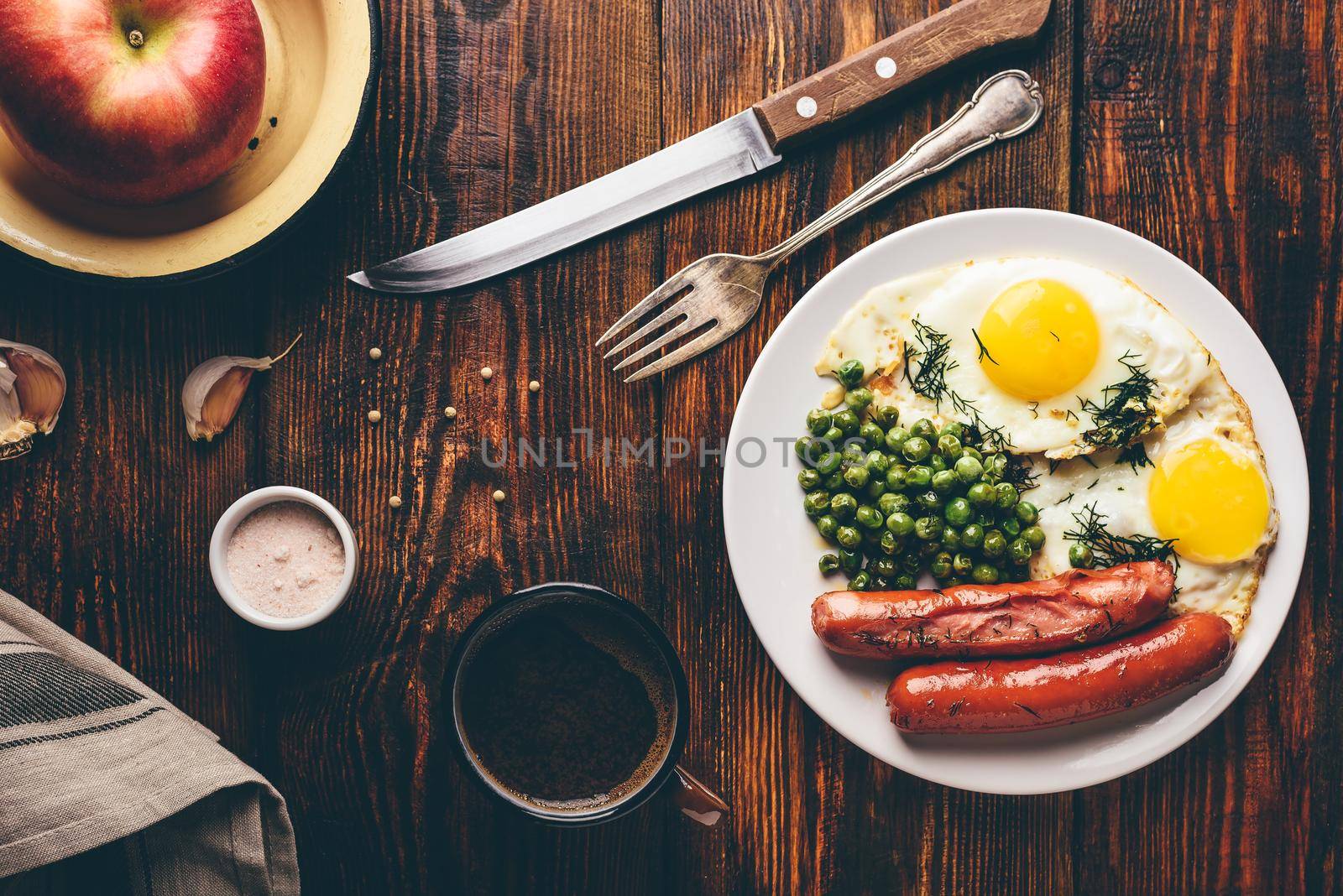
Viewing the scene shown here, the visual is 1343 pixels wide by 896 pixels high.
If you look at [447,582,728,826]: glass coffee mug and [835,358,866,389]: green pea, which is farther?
[835,358,866,389]: green pea

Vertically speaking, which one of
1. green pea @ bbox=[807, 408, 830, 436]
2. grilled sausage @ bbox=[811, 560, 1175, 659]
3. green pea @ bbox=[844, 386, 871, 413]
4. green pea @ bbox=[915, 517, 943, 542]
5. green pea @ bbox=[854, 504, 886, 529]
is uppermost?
green pea @ bbox=[844, 386, 871, 413]

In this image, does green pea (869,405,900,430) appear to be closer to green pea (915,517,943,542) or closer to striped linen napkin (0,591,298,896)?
green pea (915,517,943,542)

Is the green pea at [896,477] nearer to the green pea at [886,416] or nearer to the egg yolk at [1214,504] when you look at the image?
the green pea at [886,416]

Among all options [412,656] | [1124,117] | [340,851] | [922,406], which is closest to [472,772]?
[412,656]

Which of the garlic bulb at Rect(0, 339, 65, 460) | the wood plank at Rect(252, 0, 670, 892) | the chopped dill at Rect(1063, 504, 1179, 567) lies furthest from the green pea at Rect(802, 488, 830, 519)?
the garlic bulb at Rect(0, 339, 65, 460)

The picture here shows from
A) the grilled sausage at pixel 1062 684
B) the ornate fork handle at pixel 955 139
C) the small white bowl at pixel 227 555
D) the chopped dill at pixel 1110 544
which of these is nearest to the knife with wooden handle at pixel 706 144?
the ornate fork handle at pixel 955 139

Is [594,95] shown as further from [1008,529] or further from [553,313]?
[1008,529]
